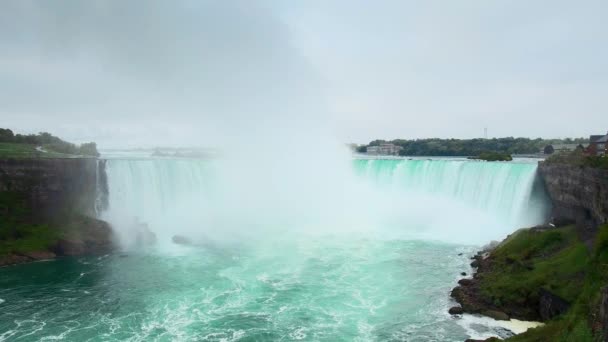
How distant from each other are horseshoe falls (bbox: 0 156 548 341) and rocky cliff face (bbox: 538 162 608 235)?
7.48ft

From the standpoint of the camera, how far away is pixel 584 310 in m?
11.4

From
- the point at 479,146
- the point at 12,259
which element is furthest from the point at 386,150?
the point at 12,259

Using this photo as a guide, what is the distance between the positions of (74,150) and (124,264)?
29853 mm

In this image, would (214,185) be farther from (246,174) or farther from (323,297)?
(323,297)

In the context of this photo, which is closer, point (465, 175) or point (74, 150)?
point (465, 175)

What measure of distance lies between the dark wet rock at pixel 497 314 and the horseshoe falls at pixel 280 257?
0.39 meters

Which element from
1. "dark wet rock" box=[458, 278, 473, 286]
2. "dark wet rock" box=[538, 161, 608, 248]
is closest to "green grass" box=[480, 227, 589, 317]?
"dark wet rock" box=[458, 278, 473, 286]

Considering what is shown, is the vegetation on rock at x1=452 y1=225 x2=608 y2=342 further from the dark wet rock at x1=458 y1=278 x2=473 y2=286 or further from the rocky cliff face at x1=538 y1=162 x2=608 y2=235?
the rocky cliff face at x1=538 y1=162 x2=608 y2=235

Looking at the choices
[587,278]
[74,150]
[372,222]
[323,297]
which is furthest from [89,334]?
[74,150]

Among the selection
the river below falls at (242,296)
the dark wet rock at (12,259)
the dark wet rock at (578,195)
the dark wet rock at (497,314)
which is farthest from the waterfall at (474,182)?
the dark wet rock at (12,259)

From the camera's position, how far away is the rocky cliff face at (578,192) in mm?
19453

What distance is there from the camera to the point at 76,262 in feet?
82.1

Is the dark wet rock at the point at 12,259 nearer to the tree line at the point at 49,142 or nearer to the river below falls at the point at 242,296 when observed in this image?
the river below falls at the point at 242,296

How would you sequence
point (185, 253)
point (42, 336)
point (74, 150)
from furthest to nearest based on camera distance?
1. point (74, 150)
2. point (185, 253)
3. point (42, 336)
